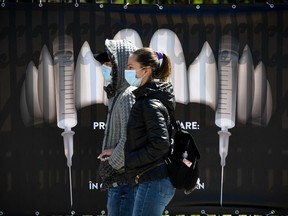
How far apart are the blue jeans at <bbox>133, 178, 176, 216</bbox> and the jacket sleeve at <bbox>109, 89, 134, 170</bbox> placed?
17.1 inches

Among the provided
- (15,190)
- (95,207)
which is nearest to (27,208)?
(15,190)

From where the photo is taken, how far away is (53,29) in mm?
6785

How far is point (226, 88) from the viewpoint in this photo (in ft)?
22.6

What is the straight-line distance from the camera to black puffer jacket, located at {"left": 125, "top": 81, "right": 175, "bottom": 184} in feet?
15.7

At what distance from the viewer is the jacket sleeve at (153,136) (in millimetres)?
4766

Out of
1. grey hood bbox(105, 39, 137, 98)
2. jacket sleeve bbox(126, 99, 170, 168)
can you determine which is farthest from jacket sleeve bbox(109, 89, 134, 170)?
jacket sleeve bbox(126, 99, 170, 168)

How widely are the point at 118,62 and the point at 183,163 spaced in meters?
1.10

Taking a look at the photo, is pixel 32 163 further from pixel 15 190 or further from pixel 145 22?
pixel 145 22

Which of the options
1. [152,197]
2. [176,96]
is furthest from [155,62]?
[176,96]

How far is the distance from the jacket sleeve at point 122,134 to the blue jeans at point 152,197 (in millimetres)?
434

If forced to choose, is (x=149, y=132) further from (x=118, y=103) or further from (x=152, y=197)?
(x=118, y=103)

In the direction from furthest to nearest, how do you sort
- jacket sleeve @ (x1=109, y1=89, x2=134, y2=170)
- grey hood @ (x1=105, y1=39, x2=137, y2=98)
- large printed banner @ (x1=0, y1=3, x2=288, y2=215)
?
large printed banner @ (x1=0, y1=3, x2=288, y2=215) → grey hood @ (x1=105, y1=39, x2=137, y2=98) → jacket sleeve @ (x1=109, y1=89, x2=134, y2=170)

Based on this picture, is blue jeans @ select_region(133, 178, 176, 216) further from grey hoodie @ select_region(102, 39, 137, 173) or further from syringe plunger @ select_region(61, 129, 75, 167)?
syringe plunger @ select_region(61, 129, 75, 167)

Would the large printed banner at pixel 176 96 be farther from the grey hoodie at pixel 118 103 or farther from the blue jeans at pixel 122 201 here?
the blue jeans at pixel 122 201
